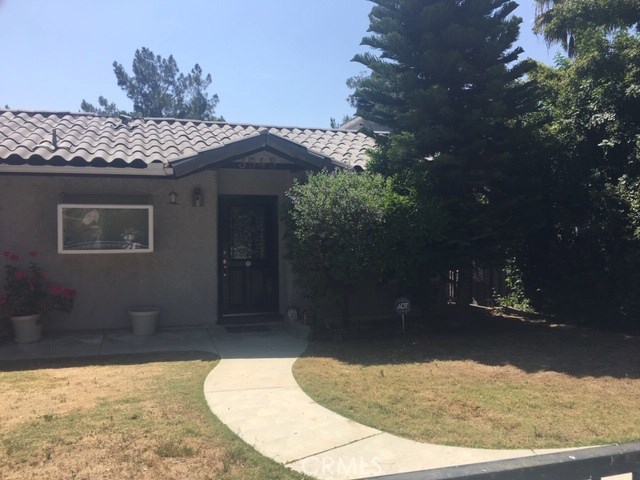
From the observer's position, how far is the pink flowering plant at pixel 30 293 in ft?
26.4

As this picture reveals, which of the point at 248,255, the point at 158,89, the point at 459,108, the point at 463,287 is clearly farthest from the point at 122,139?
the point at 158,89

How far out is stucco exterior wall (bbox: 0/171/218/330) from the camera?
8742 mm

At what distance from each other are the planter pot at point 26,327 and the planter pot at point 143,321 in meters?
1.39

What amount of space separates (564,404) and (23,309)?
24.8 feet

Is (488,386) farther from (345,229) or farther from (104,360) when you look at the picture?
(104,360)

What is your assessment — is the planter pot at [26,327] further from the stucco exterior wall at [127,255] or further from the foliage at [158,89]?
the foliage at [158,89]

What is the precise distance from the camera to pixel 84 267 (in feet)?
29.6

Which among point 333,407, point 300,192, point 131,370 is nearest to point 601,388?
point 333,407

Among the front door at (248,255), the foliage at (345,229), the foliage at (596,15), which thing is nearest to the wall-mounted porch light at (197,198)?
the front door at (248,255)

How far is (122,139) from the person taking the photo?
9875 millimetres

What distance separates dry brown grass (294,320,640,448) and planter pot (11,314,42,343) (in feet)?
13.9

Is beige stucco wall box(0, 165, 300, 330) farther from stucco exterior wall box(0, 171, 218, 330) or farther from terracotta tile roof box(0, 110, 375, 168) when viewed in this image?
terracotta tile roof box(0, 110, 375, 168)

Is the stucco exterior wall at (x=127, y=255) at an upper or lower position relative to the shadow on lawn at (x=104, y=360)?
upper

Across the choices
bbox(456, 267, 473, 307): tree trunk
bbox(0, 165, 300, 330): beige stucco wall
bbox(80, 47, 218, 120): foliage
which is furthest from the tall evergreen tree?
bbox(80, 47, 218, 120): foliage
